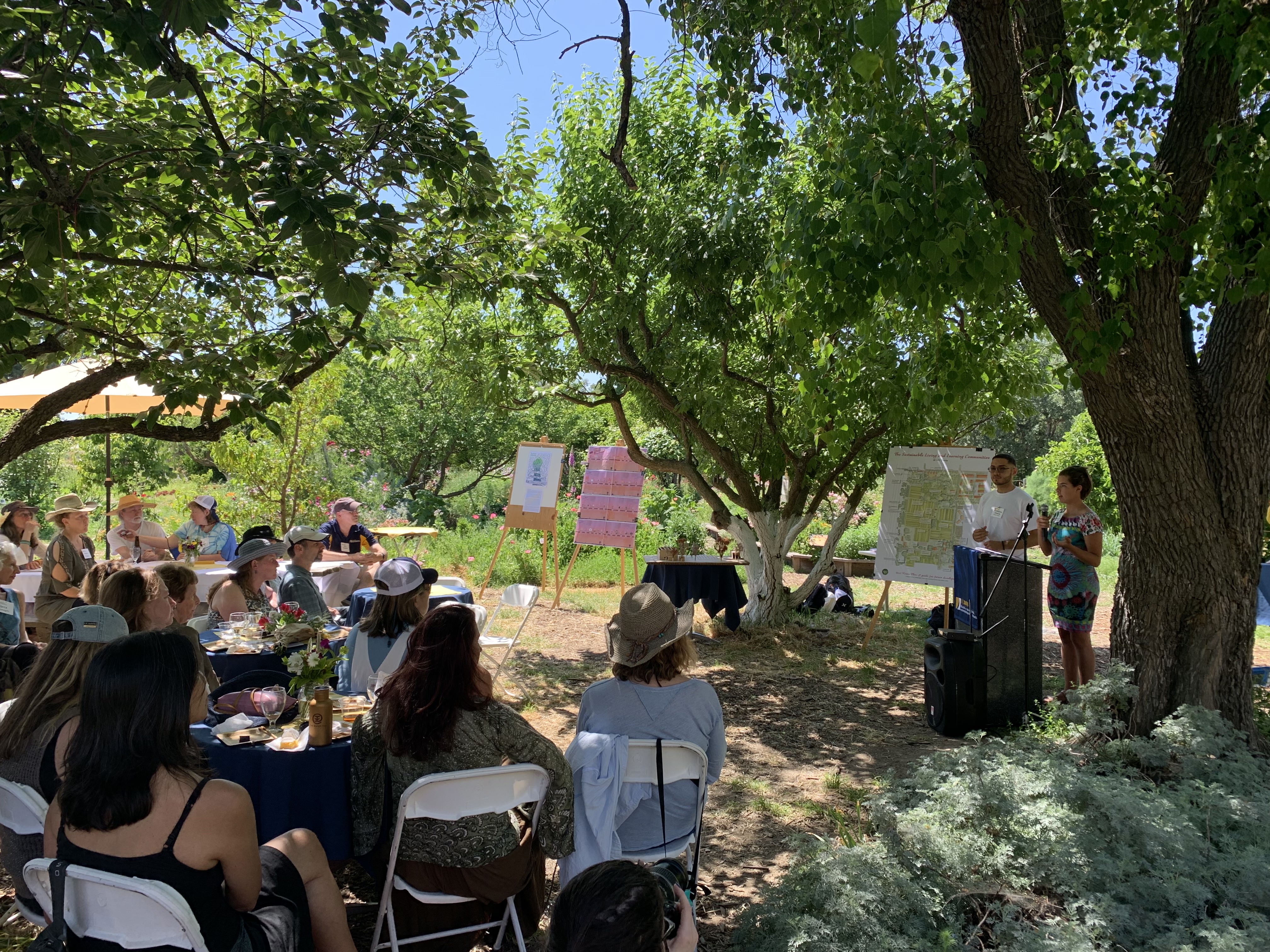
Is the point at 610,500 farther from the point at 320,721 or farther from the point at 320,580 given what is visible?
the point at 320,721

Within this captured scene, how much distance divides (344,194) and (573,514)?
11.3 metres

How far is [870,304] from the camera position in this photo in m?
3.96

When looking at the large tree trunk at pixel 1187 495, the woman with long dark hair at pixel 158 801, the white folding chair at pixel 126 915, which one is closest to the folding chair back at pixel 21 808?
the woman with long dark hair at pixel 158 801

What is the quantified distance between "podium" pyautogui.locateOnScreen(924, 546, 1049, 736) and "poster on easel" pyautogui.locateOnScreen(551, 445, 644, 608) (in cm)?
463

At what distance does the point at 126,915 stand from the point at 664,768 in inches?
59.1

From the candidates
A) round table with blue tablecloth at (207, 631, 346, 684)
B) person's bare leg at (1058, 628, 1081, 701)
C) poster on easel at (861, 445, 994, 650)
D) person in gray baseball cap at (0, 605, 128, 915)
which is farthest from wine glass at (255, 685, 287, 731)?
poster on easel at (861, 445, 994, 650)

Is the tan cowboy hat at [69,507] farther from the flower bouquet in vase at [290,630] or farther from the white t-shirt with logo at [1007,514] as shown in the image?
the white t-shirt with logo at [1007,514]

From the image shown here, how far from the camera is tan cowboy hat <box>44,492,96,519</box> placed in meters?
6.02

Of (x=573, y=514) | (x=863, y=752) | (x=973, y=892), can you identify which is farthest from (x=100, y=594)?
(x=573, y=514)

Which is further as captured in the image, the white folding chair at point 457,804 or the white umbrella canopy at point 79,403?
the white umbrella canopy at point 79,403

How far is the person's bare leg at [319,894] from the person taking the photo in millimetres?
2488

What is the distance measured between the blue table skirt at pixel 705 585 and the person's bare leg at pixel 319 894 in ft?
19.5

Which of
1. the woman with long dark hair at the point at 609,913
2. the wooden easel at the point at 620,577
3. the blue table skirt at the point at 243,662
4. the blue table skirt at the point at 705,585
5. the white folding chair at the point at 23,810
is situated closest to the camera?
the woman with long dark hair at the point at 609,913

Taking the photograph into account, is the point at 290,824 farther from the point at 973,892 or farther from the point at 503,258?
the point at 503,258
